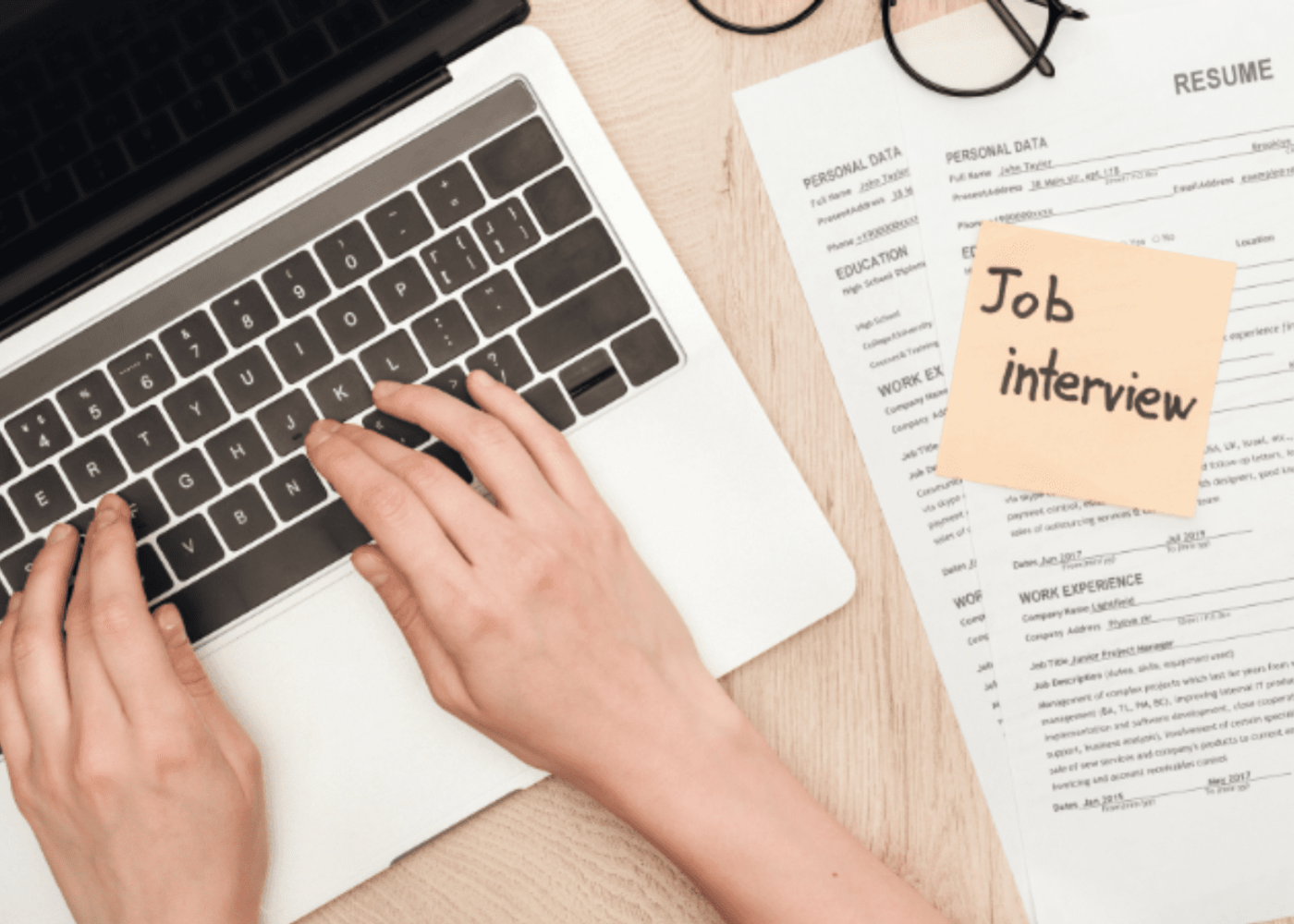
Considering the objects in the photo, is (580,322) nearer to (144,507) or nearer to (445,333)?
(445,333)

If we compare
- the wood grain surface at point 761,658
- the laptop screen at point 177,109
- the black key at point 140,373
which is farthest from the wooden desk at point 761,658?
the black key at point 140,373

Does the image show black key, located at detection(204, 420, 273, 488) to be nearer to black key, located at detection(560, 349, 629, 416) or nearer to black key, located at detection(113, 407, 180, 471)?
black key, located at detection(113, 407, 180, 471)

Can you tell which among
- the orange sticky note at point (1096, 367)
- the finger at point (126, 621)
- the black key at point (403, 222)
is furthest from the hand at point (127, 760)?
the orange sticky note at point (1096, 367)

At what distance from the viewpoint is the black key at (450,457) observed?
529 mm

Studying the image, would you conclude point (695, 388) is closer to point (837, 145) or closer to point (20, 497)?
point (837, 145)

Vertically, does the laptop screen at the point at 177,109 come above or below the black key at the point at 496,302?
above

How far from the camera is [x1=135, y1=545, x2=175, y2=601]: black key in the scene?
522mm

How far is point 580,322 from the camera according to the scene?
0.52 meters

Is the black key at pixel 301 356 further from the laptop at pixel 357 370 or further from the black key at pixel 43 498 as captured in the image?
the black key at pixel 43 498

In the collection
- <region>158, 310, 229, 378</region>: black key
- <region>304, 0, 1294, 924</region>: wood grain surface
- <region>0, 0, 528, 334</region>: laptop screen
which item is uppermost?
<region>0, 0, 528, 334</region>: laptop screen

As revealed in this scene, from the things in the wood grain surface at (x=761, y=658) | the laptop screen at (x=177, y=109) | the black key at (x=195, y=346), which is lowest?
the wood grain surface at (x=761, y=658)

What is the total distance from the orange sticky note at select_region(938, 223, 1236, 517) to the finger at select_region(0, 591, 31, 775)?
23.6 inches

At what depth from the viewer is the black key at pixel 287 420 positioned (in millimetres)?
521

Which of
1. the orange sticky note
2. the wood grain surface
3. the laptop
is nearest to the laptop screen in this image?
the laptop
